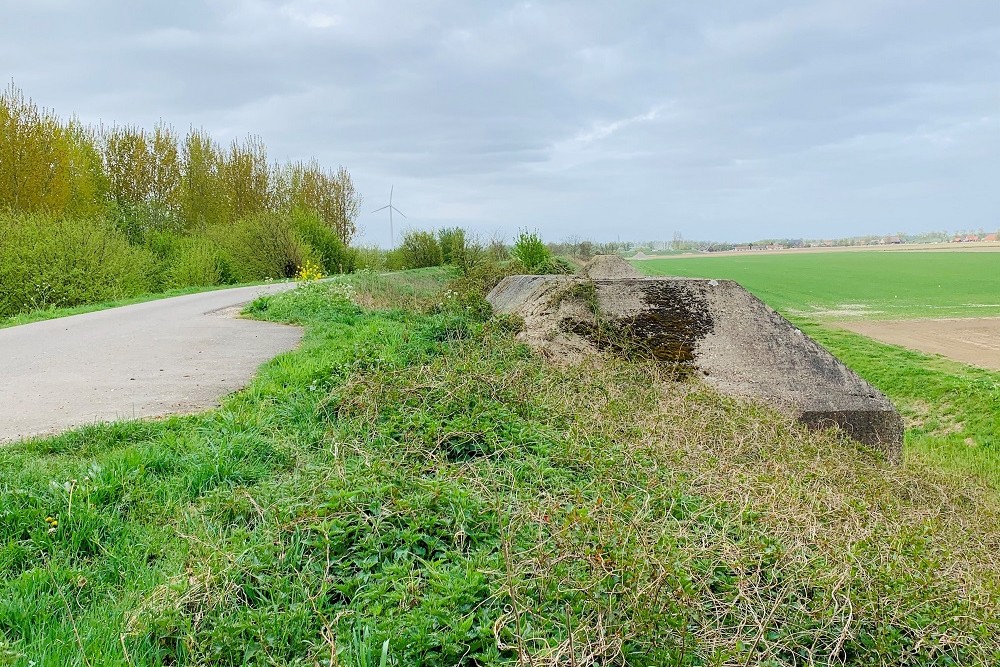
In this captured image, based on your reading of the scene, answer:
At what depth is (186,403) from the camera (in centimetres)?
523

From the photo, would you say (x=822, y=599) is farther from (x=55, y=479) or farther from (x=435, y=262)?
(x=435, y=262)

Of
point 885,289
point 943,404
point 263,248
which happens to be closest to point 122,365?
point 943,404

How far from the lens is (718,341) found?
697cm

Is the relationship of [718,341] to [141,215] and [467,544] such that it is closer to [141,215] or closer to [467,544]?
[467,544]

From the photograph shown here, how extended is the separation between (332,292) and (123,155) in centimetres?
2505

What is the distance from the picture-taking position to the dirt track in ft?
42.0

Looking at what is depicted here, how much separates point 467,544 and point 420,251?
86.6 ft

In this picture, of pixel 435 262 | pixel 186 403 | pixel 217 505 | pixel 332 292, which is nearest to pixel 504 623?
pixel 217 505

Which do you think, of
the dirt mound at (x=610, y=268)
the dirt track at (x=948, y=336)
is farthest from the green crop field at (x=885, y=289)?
the dirt mound at (x=610, y=268)

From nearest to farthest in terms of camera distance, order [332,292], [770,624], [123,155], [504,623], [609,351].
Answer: [504,623], [770,624], [609,351], [332,292], [123,155]

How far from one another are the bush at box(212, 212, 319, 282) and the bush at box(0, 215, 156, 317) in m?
9.78

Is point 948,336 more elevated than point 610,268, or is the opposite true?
point 610,268

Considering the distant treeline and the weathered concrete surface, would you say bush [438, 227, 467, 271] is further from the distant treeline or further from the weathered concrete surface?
the weathered concrete surface

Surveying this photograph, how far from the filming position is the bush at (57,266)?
14297mm
